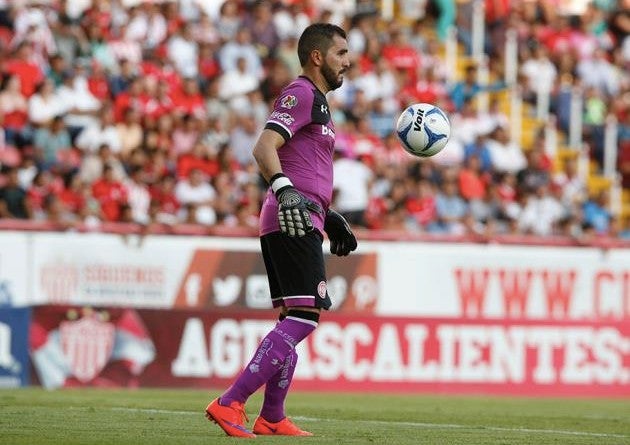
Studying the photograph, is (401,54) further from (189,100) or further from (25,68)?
(25,68)

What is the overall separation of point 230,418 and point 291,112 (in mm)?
1820

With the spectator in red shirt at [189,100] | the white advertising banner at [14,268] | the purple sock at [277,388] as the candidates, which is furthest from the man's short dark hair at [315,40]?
the spectator in red shirt at [189,100]

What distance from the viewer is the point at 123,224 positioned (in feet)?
62.0

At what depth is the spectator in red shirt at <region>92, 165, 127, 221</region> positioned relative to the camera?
19406 mm

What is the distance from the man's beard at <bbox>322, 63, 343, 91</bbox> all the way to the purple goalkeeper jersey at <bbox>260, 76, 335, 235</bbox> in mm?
107

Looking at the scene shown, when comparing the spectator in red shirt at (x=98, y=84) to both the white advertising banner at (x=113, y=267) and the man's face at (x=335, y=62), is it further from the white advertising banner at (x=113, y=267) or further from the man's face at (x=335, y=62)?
the man's face at (x=335, y=62)

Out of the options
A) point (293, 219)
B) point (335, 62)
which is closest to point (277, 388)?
point (293, 219)

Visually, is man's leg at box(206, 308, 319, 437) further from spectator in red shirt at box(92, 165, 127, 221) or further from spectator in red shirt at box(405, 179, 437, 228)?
spectator in red shirt at box(405, 179, 437, 228)

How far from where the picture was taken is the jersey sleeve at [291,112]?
9.16 meters

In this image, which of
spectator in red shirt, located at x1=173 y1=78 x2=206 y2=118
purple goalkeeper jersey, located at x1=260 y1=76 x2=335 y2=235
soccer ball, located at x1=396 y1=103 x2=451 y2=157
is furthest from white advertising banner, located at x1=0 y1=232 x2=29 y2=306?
purple goalkeeper jersey, located at x1=260 y1=76 x2=335 y2=235

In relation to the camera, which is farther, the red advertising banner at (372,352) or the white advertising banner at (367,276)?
the white advertising banner at (367,276)

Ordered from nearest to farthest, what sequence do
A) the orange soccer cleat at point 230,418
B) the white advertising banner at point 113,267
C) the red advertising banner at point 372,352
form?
the orange soccer cleat at point 230,418 < the red advertising banner at point 372,352 < the white advertising banner at point 113,267

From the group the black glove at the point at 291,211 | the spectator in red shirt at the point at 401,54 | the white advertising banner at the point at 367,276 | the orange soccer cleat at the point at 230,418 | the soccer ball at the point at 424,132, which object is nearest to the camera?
the black glove at the point at 291,211

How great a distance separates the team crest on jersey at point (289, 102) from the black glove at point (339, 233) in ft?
3.56
